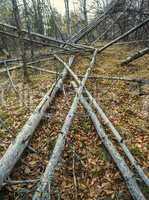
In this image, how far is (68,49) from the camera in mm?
14578

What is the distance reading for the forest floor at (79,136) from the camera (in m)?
5.12

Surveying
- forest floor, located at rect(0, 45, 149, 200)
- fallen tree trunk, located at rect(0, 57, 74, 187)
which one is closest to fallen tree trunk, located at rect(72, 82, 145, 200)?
forest floor, located at rect(0, 45, 149, 200)

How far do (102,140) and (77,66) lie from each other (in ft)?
22.8

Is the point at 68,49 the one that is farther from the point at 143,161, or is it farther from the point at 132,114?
the point at 143,161

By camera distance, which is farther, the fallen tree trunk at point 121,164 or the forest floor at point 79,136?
the forest floor at point 79,136

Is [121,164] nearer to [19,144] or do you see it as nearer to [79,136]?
[79,136]

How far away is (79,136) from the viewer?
683cm

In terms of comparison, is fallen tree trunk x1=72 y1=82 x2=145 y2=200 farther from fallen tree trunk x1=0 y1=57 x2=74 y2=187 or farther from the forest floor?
fallen tree trunk x1=0 y1=57 x2=74 y2=187

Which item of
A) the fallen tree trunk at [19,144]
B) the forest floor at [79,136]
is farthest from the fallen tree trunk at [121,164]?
the fallen tree trunk at [19,144]

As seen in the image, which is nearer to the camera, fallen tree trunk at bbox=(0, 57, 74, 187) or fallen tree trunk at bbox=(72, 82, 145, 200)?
fallen tree trunk at bbox=(72, 82, 145, 200)

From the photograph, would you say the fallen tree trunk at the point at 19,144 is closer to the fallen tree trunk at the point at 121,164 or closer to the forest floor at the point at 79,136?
the forest floor at the point at 79,136

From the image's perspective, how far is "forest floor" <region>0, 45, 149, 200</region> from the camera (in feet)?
16.8

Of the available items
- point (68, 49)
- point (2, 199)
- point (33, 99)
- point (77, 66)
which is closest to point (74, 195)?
point (2, 199)

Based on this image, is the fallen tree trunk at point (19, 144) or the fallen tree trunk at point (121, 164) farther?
the fallen tree trunk at point (19, 144)
